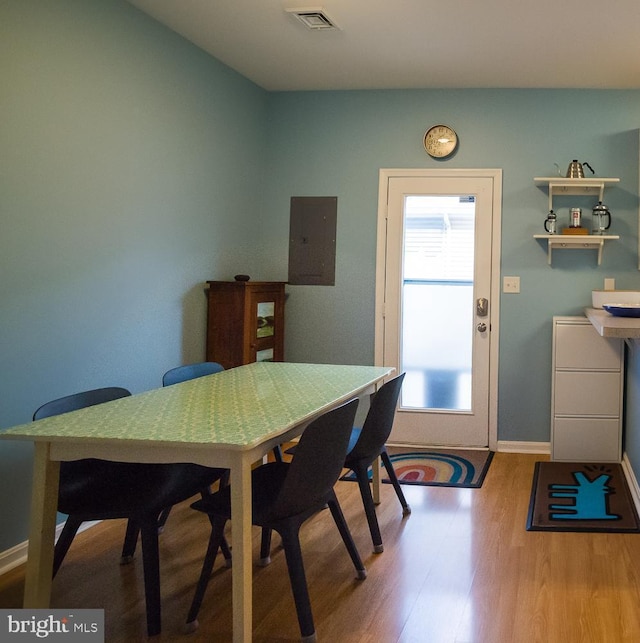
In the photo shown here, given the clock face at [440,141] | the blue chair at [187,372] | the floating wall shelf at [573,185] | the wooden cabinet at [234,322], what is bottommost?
the blue chair at [187,372]

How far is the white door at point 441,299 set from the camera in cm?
523

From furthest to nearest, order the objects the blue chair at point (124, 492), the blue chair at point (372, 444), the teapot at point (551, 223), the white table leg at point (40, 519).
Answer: the teapot at point (551, 223) → the blue chair at point (372, 444) → the blue chair at point (124, 492) → the white table leg at point (40, 519)

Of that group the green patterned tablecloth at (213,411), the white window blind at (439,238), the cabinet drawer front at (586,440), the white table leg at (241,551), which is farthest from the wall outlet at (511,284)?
the white table leg at (241,551)

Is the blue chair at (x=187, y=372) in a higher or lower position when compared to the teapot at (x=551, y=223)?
lower

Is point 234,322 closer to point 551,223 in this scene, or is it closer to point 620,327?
point 551,223

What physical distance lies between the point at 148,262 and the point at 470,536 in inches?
83.1

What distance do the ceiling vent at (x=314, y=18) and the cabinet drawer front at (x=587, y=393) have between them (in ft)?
8.50

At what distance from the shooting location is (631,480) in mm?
4301

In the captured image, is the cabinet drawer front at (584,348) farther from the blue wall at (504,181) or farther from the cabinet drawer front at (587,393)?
the blue wall at (504,181)

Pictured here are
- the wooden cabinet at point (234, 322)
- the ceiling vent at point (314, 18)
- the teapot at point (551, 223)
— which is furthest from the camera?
the teapot at point (551, 223)

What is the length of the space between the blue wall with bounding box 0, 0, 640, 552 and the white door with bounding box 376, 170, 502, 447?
0.10 m

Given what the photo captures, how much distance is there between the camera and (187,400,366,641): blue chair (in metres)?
2.44

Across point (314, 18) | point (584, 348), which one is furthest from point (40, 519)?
point (584, 348)

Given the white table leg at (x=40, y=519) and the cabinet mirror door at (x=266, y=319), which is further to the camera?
the cabinet mirror door at (x=266, y=319)
